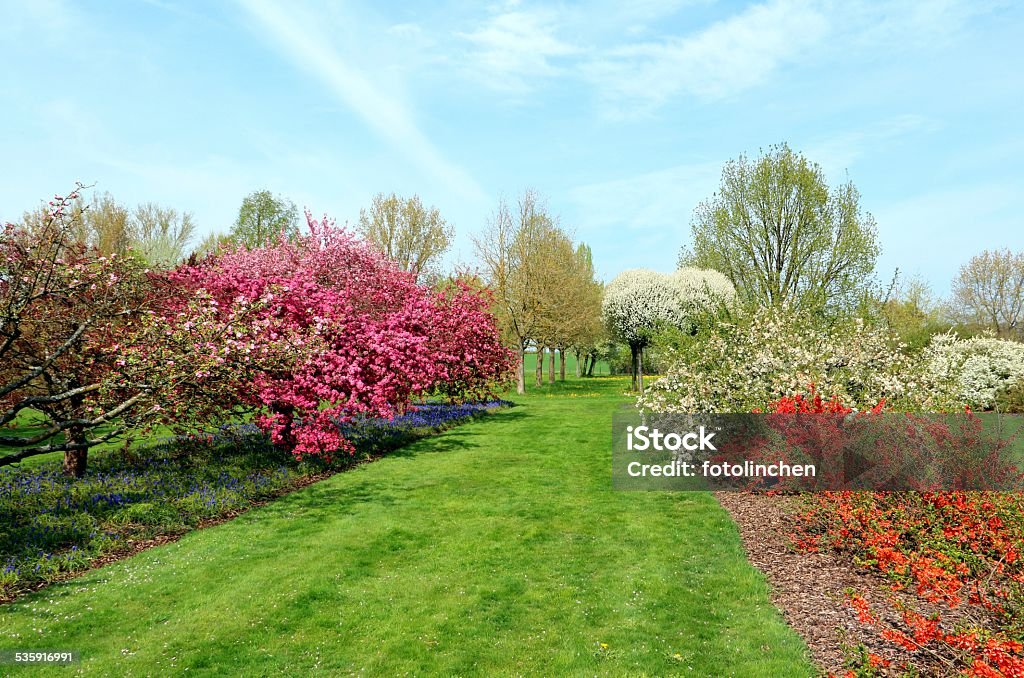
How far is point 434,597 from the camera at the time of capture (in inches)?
291

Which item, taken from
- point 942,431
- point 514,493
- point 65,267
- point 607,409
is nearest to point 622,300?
point 607,409

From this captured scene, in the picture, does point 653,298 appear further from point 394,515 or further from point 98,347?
point 98,347

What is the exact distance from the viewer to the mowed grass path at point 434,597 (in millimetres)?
5961

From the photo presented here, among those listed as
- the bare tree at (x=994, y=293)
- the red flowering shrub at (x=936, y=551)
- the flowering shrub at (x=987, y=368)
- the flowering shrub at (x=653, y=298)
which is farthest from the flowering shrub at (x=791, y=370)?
the bare tree at (x=994, y=293)

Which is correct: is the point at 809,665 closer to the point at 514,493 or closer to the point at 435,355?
the point at 514,493

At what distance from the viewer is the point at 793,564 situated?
8.28m

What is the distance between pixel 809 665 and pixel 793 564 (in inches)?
109

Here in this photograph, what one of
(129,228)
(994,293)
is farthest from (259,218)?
(994,293)

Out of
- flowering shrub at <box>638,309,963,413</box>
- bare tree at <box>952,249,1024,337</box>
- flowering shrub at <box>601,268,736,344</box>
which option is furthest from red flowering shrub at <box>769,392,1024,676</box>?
bare tree at <box>952,249,1024,337</box>

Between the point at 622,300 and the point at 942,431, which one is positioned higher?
the point at 622,300

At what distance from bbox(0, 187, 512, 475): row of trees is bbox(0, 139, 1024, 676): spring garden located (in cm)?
9

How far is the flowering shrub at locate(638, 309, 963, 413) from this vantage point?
39.3 ft

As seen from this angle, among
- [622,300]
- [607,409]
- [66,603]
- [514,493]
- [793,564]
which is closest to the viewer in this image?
[66,603]

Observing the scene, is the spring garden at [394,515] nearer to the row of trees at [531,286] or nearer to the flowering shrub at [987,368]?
the flowering shrub at [987,368]
